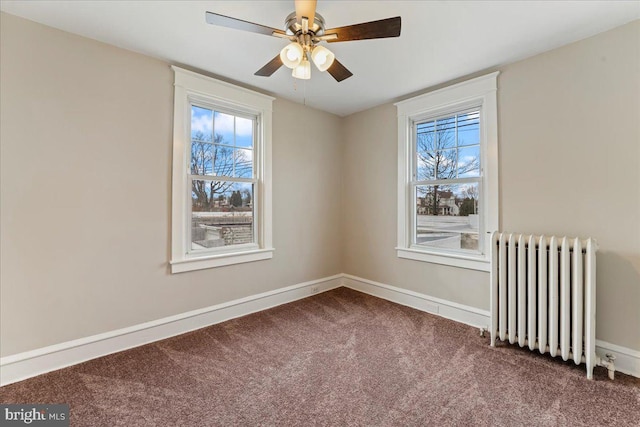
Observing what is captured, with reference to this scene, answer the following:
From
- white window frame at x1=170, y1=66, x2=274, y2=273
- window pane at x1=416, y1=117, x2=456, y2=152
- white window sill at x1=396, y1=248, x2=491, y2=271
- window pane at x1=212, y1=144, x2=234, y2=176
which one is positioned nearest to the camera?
white window frame at x1=170, y1=66, x2=274, y2=273

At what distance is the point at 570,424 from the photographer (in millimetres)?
1530

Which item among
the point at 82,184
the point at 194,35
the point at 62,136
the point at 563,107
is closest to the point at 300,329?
the point at 82,184

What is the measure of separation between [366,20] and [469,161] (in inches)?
68.2

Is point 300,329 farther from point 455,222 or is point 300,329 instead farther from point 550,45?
point 550,45

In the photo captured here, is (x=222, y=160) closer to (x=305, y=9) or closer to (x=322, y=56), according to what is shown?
(x=322, y=56)

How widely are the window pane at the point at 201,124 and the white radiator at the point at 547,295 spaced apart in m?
2.88

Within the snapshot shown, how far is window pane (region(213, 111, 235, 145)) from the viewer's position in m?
2.94

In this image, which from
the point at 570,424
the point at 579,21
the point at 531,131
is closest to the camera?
the point at 570,424

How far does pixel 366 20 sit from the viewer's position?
1.96 meters

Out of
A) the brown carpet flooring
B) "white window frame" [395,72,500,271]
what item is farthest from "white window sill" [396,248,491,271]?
the brown carpet flooring

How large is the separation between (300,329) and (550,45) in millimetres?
3220

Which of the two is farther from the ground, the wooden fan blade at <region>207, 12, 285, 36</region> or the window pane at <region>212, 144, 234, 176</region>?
the wooden fan blade at <region>207, 12, 285, 36</region>

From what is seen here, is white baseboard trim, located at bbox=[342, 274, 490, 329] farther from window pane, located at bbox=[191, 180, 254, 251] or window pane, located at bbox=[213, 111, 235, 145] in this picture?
window pane, located at bbox=[213, 111, 235, 145]

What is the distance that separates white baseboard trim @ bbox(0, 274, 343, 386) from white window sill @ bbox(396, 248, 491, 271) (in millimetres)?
1478
